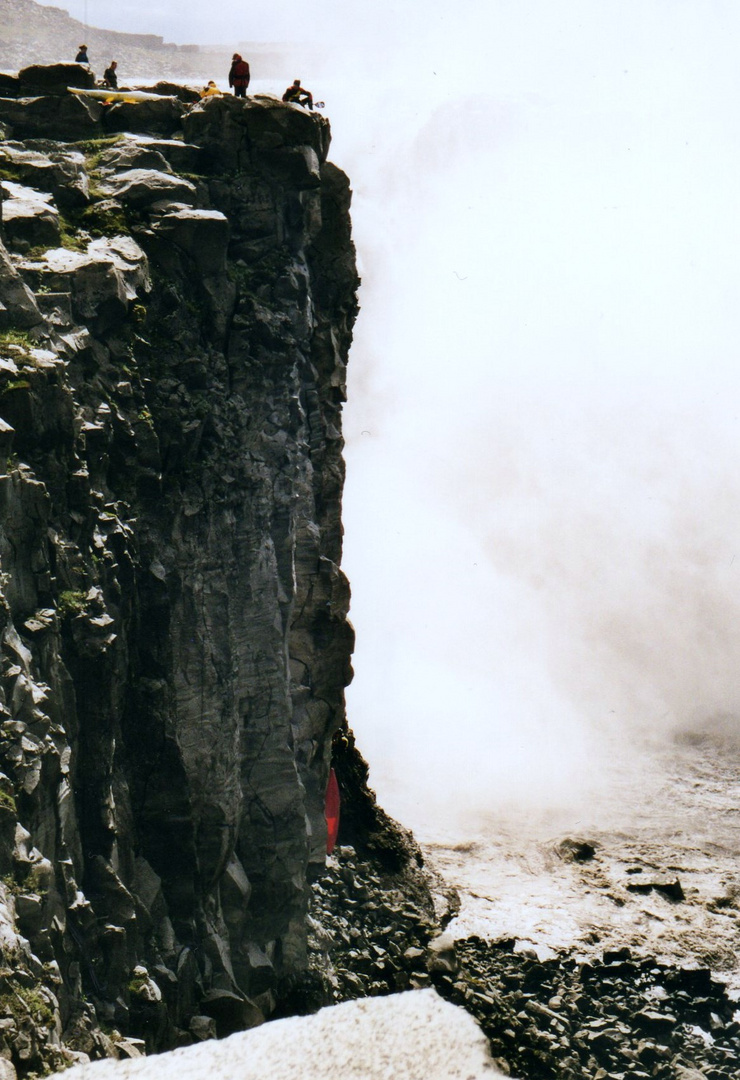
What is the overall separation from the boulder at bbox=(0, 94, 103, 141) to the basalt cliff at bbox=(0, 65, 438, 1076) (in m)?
0.09

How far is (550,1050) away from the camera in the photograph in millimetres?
41250

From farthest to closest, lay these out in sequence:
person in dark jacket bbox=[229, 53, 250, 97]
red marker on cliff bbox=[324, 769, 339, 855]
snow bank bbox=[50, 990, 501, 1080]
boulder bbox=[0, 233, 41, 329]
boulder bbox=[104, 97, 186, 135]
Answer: red marker on cliff bbox=[324, 769, 339, 855] < person in dark jacket bbox=[229, 53, 250, 97] < boulder bbox=[104, 97, 186, 135] < boulder bbox=[0, 233, 41, 329] < snow bank bbox=[50, 990, 501, 1080]

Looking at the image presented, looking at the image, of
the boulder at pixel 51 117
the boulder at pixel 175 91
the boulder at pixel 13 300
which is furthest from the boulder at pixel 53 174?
the boulder at pixel 175 91

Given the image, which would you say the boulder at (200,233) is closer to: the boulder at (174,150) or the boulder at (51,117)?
the boulder at (174,150)

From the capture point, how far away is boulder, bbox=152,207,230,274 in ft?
119

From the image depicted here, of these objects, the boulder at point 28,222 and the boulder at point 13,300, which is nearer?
the boulder at point 13,300

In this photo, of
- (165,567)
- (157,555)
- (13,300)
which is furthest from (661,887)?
(13,300)

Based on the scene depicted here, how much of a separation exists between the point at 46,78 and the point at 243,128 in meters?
6.14

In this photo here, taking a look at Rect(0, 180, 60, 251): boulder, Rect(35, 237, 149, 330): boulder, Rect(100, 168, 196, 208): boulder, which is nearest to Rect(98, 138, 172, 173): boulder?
Rect(100, 168, 196, 208): boulder

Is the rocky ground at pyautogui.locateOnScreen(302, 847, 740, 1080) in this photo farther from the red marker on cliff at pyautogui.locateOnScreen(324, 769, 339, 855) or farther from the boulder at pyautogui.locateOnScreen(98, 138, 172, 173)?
the boulder at pyautogui.locateOnScreen(98, 138, 172, 173)

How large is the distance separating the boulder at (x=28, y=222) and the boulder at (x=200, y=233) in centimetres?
354

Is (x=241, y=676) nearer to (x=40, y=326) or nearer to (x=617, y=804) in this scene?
(x=40, y=326)

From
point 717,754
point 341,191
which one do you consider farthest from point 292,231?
point 717,754

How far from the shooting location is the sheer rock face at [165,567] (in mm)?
27312
